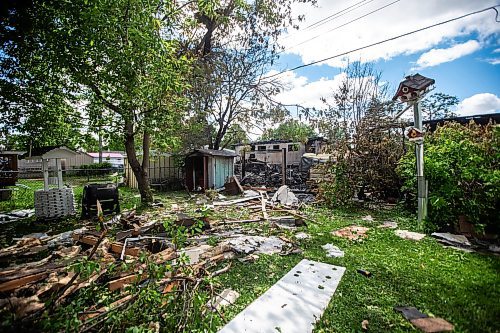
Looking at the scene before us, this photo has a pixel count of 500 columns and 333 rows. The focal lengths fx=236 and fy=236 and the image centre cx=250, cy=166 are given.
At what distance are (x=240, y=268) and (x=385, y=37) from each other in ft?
29.2

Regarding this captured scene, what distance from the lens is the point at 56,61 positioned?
18.3 feet

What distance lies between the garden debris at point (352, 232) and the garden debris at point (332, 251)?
0.70 meters

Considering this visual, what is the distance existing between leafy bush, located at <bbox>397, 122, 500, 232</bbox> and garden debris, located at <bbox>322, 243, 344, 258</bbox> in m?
2.45

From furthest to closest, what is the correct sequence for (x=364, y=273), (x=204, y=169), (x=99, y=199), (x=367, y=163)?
(x=204, y=169) < (x=367, y=163) < (x=99, y=199) < (x=364, y=273)

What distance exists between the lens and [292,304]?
259cm

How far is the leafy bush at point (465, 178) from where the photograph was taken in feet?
14.6

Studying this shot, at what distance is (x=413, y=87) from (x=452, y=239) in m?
3.28

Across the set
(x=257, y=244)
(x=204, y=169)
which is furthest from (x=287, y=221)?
(x=204, y=169)

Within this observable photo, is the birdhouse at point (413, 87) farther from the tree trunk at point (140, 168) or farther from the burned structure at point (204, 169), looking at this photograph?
the burned structure at point (204, 169)

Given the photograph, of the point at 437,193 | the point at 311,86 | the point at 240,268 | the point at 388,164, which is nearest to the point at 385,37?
the point at 388,164

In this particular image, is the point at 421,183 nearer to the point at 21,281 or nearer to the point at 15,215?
the point at 21,281

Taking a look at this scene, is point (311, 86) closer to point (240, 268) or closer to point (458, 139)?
point (458, 139)

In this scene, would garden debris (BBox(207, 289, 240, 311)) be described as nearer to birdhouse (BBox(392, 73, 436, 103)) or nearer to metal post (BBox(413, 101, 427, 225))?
metal post (BBox(413, 101, 427, 225))

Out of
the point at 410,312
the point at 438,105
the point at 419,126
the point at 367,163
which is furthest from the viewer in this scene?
the point at 438,105
